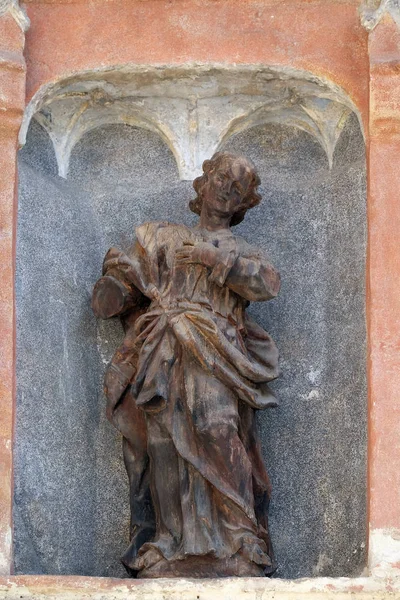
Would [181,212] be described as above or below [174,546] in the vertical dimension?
above

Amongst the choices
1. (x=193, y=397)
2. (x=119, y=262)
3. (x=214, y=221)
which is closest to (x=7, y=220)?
(x=119, y=262)

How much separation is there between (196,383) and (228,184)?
0.97 m

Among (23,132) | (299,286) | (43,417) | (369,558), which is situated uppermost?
(23,132)

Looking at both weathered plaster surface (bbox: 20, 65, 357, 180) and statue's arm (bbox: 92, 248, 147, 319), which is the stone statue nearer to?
statue's arm (bbox: 92, 248, 147, 319)

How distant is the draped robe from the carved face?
0.41 ft

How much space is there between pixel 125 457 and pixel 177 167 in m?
1.53

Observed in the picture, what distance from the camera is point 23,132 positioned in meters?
10.0

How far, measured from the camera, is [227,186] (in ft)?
32.6

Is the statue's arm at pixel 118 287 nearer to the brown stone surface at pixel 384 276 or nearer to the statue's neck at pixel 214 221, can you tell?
the statue's neck at pixel 214 221

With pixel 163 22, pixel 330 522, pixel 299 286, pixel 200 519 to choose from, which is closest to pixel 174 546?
pixel 200 519

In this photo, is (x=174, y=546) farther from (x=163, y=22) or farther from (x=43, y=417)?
(x=163, y=22)

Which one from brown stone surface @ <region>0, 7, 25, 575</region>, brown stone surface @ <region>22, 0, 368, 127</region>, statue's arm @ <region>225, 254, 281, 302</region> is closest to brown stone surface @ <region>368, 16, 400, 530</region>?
brown stone surface @ <region>22, 0, 368, 127</region>

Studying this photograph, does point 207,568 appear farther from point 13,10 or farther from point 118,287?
point 13,10

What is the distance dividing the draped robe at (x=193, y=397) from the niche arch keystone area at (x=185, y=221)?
256mm
